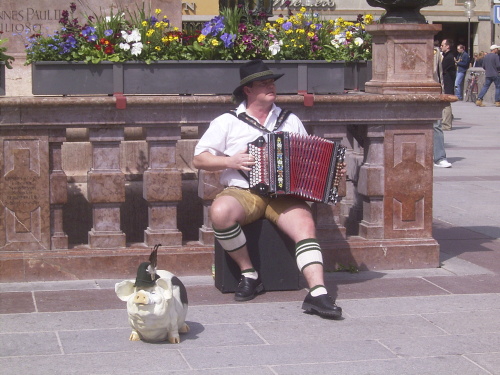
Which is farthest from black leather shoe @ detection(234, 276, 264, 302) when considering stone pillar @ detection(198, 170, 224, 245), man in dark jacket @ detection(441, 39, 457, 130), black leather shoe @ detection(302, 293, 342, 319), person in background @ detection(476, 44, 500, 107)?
person in background @ detection(476, 44, 500, 107)

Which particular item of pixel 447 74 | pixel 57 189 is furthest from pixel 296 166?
pixel 447 74

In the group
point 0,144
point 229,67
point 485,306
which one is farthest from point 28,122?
point 485,306

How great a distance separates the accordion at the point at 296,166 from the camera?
19.6ft

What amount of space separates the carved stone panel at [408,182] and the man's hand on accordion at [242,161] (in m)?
1.39

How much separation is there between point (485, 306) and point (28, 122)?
3.13 metres

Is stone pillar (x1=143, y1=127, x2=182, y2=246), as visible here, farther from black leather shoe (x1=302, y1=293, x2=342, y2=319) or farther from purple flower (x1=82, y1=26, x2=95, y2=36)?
black leather shoe (x1=302, y1=293, x2=342, y2=319)

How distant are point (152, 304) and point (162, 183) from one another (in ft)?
5.83

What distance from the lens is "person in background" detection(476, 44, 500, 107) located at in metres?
27.1

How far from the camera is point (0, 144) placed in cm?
633

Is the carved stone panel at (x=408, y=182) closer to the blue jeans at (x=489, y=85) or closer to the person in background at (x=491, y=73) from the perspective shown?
the person in background at (x=491, y=73)

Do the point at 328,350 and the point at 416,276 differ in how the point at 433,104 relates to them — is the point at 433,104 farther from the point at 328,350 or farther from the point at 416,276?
the point at 328,350

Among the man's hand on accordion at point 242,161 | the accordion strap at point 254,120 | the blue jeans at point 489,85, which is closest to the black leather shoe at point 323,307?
the man's hand on accordion at point 242,161

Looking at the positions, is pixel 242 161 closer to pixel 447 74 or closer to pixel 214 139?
pixel 214 139

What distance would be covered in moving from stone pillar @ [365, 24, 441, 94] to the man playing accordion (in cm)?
101
